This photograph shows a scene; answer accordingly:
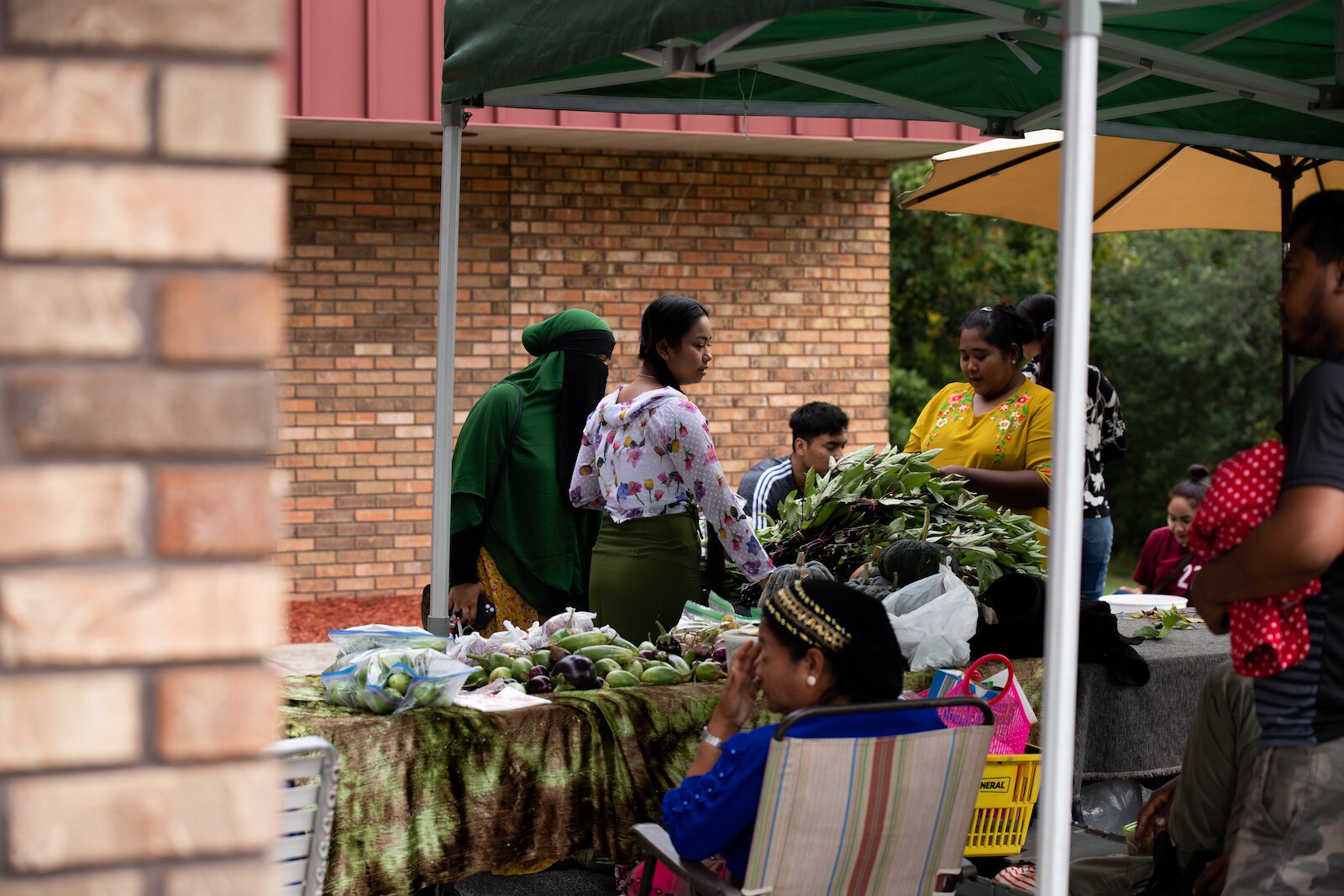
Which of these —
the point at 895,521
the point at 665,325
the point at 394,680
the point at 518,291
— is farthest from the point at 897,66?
the point at 518,291

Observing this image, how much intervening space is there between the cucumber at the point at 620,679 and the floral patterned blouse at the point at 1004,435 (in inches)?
80.8

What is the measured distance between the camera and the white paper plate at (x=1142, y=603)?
17.5 feet

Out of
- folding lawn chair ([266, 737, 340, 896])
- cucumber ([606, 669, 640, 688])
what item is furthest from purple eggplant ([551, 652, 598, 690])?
folding lawn chair ([266, 737, 340, 896])

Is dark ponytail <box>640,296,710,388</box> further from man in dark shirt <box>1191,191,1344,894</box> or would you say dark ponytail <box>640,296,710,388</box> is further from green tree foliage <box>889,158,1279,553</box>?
green tree foliage <box>889,158,1279,553</box>

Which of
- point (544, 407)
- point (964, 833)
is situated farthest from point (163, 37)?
point (544, 407)

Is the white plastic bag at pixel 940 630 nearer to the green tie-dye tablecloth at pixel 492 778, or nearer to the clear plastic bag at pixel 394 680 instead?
the green tie-dye tablecloth at pixel 492 778

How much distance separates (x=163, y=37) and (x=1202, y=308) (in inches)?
752

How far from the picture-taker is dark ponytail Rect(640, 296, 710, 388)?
15.0 feet

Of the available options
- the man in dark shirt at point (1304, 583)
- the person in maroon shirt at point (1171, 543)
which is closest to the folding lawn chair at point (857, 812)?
the man in dark shirt at point (1304, 583)

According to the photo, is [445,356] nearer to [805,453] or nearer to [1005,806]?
[805,453]

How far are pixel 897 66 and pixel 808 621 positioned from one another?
101 inches

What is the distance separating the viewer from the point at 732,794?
9.80 ft

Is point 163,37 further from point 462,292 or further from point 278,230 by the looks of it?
point 462,292

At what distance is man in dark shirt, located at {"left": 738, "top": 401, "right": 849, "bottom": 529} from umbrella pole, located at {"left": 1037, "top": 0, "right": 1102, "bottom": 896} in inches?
150
